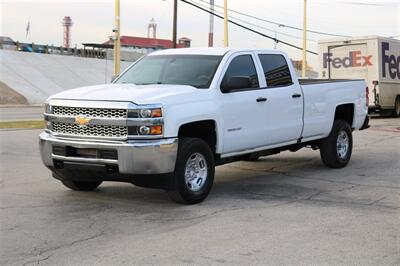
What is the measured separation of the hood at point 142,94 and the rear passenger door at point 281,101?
4.81 ft

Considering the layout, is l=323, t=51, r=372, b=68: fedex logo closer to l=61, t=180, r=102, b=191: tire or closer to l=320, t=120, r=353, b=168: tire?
l=320, t=120, r=353, b=168: tire

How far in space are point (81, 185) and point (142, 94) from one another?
1.82 m

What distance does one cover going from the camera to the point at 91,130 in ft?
23.1

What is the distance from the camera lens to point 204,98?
7.43 metres

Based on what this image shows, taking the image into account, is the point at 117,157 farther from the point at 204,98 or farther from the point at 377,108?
the point at 377,108

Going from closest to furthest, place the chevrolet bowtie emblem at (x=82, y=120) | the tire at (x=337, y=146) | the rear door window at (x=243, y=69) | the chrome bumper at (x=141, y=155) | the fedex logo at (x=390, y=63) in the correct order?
the chrome bumper at (x=141, y=155)
the chevrolet bowtie emblem at (x=82, y=120)
the rear door window at (x=243, y=69)
the tire at (x=337, y=146)
the fedex logo at (x=390, y=63)

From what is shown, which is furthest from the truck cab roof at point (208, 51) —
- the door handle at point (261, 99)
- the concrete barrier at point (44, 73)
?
the concrete barrier at point (44, 73)

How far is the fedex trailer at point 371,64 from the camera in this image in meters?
22.8

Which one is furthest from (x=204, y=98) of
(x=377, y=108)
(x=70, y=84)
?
(x=70, y=84)

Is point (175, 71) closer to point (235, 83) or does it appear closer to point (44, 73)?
point (235, 83)

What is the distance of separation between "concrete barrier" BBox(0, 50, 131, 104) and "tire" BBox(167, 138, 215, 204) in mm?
38764

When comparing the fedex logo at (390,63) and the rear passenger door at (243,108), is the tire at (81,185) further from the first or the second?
the fedex logo at (390,63)

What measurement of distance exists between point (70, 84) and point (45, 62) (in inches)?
257

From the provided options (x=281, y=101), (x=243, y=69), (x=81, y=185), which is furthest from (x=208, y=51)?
(x=81, y=185)
